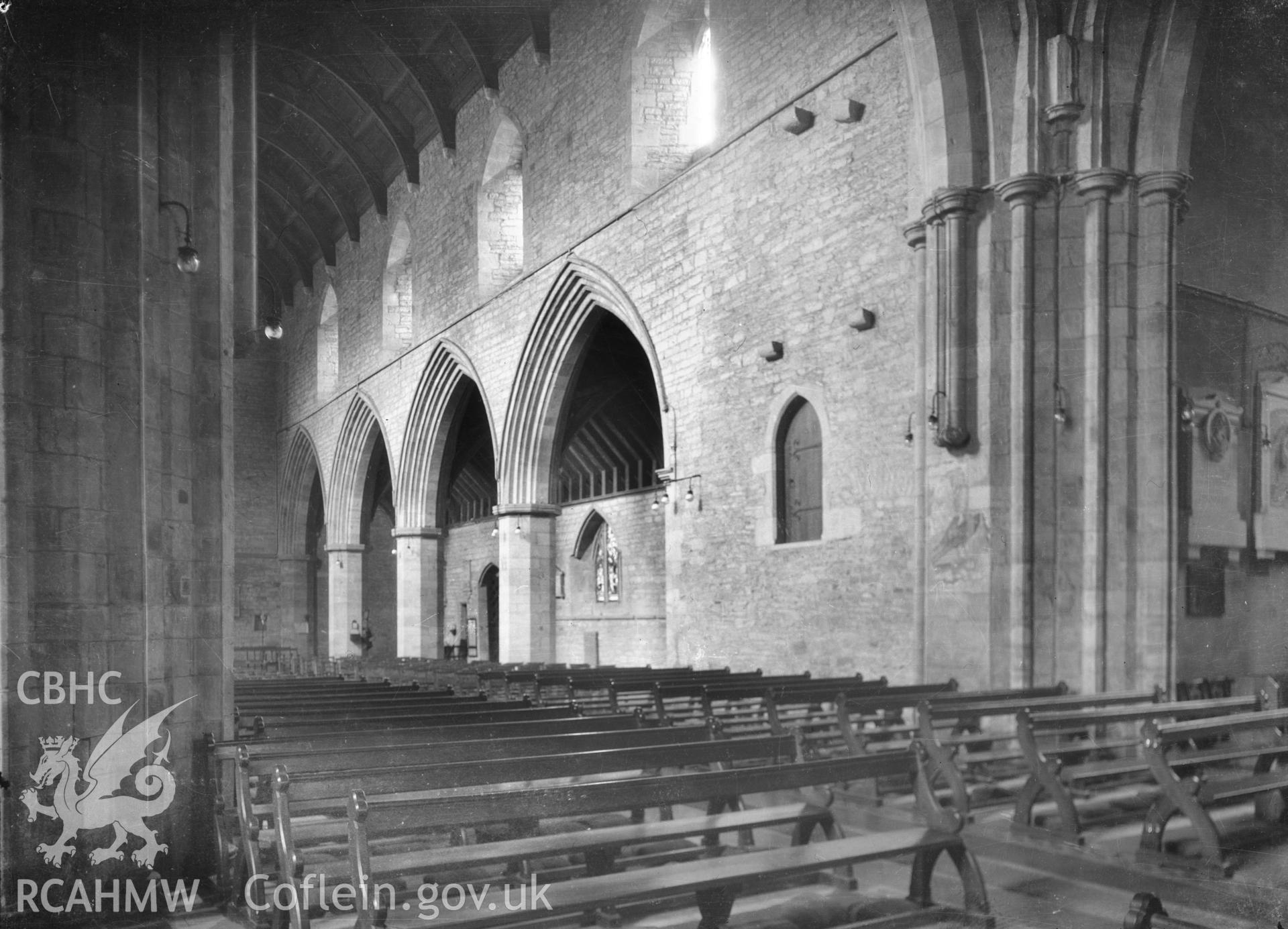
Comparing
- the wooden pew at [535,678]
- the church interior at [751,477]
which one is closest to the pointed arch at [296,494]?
the church interior at [751,477]

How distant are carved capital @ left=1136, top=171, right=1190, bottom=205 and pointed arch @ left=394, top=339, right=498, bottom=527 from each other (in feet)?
44.9

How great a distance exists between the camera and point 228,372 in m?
6.33

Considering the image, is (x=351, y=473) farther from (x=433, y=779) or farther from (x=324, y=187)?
(x=433, y=779)

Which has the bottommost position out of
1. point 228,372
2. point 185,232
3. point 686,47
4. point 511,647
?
point 511,647

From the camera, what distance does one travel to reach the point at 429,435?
21.7 metres

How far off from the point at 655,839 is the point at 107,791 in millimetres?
2772

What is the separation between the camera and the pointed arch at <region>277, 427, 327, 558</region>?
29734 millimetres

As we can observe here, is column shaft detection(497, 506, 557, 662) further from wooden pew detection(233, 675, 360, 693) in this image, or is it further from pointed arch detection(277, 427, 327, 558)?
pointed arch detection(277, 427, 327, 558)

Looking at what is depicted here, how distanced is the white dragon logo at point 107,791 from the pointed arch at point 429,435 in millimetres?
14985

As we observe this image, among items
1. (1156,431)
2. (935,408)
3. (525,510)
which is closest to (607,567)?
(525,510)

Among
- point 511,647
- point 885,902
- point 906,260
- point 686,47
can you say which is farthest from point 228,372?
point 511,647

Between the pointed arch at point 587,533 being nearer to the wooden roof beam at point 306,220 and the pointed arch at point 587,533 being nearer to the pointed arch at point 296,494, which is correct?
the wooden roof beam at point 306,220

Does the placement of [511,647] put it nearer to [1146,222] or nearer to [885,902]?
[1146,222]

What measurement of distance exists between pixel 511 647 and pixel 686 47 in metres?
9.08
